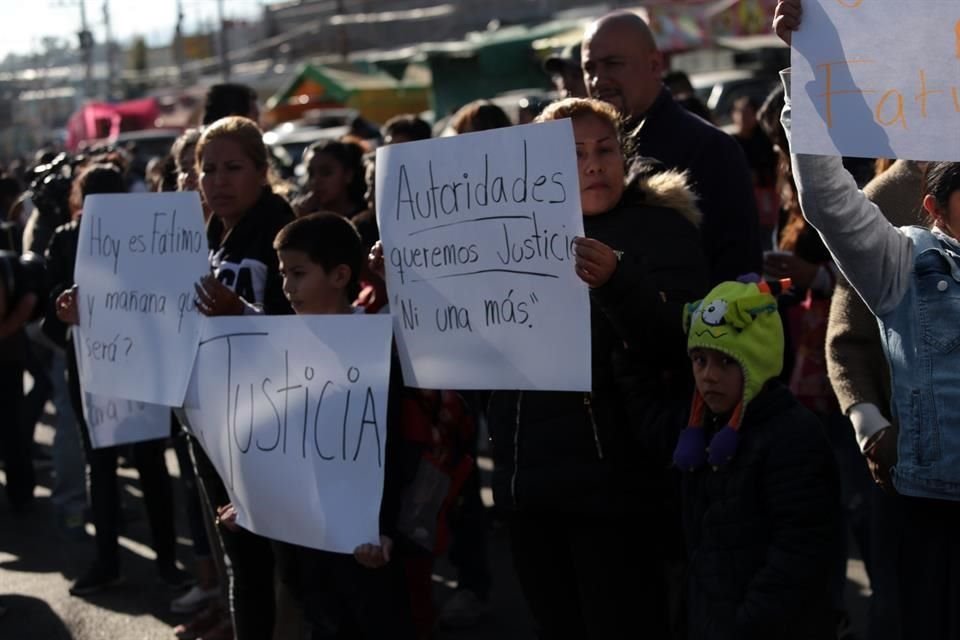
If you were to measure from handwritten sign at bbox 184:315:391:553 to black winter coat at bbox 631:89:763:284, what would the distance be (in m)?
1.13

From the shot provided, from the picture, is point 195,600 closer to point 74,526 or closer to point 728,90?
point 74,526

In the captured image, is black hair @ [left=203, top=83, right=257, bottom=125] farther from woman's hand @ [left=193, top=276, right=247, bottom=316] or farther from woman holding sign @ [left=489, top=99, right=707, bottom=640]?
woman holding sign @ [left=489, top=99, right=707, bottom=640]

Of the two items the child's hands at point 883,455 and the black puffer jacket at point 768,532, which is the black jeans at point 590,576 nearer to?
the black puffer jacket at point 768,532

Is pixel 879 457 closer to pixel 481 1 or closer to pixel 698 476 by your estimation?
pixel 698 476

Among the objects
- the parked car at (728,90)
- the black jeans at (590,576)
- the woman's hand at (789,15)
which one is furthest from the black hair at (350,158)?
the parked car at (728,90)

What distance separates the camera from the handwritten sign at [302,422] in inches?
150

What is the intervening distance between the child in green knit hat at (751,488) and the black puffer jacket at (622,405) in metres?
0.14

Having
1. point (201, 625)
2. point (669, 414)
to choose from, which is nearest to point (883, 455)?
point (669, 414)

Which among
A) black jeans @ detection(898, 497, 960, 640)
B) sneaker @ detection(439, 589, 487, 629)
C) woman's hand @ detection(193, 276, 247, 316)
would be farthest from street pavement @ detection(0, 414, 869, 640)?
A: black jeans @ detection(898, 497, 960, 640)

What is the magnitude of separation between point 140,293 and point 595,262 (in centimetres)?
201

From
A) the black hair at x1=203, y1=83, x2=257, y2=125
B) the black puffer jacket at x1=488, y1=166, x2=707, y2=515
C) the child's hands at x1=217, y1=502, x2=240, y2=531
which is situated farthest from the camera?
the black hair at x1=203, y1=83, x2=257, y2=125

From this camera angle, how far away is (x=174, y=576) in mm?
6062

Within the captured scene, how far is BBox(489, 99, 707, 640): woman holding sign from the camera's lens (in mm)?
3463

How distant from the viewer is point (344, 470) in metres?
Answer: 3.86
